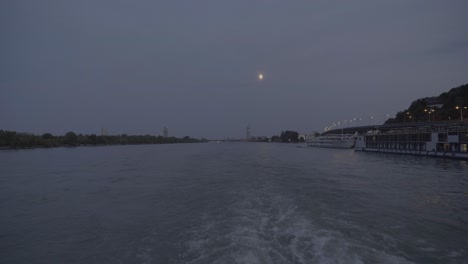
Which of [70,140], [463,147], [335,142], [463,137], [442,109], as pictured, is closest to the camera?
[463,137]

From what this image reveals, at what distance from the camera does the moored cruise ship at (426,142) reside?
3550 cm

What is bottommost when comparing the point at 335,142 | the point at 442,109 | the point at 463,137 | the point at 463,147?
the point at 463,147

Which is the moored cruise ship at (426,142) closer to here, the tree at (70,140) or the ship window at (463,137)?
the ship window at (463,137)

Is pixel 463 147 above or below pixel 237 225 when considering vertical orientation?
above

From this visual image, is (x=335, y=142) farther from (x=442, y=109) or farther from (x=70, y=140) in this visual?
(x=70, y=140)

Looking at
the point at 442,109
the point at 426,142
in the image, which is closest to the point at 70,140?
the point at 426,142

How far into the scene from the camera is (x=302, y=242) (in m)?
7.89

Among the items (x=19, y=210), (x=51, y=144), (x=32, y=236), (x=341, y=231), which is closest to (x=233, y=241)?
(x=341, y=231)

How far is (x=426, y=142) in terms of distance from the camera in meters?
42.3

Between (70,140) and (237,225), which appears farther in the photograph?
(70,140)

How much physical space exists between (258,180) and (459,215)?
11171mm

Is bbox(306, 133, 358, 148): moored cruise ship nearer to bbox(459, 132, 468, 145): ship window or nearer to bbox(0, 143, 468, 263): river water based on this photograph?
bbox(459, 132, 468, 145): ship window

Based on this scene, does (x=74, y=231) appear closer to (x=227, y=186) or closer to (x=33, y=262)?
(x=33, y=262)

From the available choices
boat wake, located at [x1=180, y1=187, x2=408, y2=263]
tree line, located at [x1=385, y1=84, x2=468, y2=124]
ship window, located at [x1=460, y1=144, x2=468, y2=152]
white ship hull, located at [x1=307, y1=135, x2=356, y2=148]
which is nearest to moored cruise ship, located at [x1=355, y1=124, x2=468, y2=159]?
ship window, located at [x1=460, y1=144, x2=468, y2=152]
